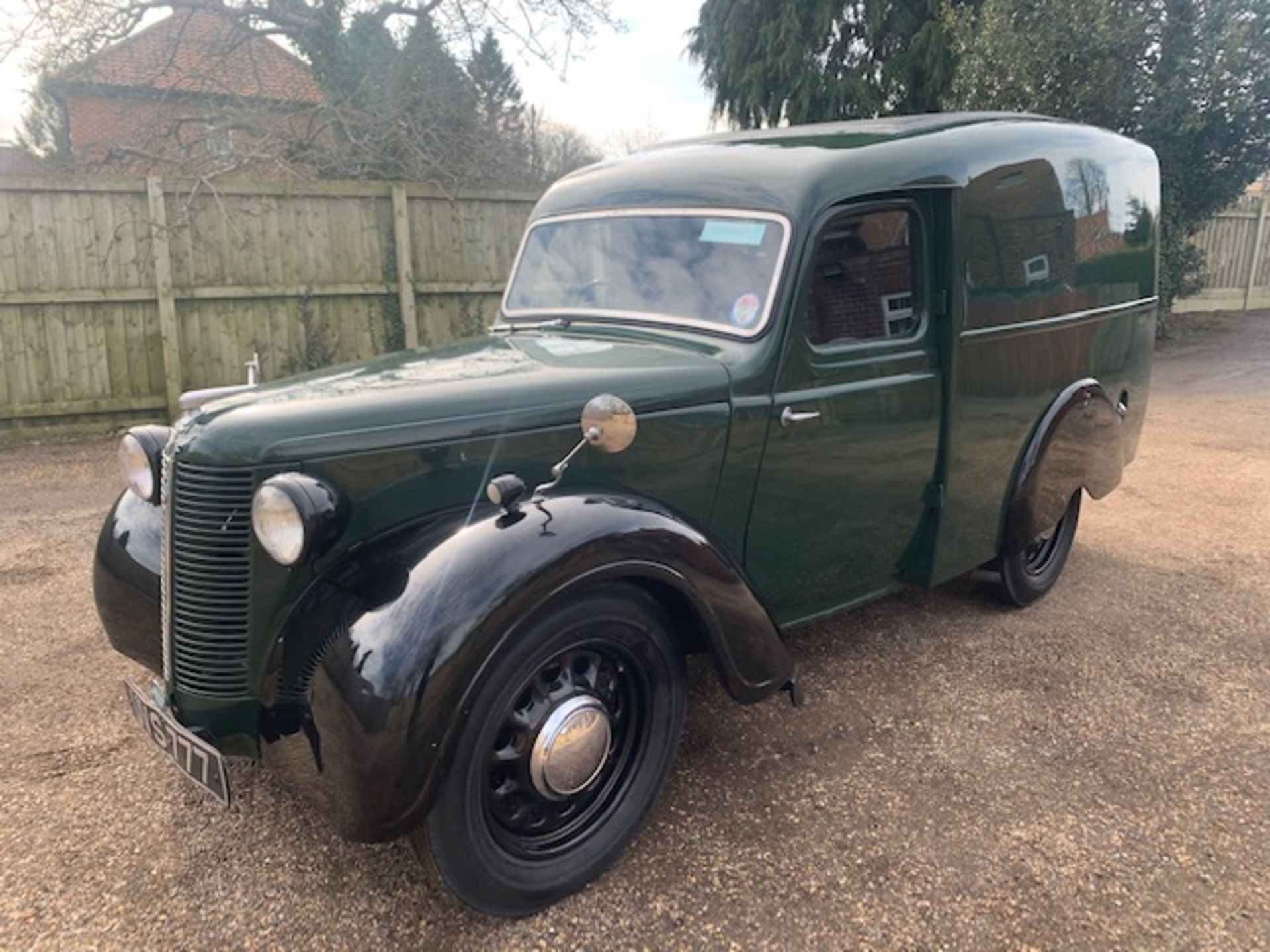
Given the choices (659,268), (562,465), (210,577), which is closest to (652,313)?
(659,268)

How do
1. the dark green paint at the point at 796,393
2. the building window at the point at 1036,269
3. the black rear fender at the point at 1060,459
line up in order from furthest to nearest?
1. the black rear fender at the point at 1060,459
2. the building window at the point at 1036,269
3. the dark green paint at the point at 796,393

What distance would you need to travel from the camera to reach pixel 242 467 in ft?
7.48

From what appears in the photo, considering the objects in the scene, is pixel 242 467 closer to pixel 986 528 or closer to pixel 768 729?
pixel 768 729

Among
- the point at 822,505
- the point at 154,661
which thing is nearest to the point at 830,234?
the point at 822,505

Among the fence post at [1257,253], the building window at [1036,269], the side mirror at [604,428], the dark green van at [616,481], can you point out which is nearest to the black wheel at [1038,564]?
the dark green van at [616,481]

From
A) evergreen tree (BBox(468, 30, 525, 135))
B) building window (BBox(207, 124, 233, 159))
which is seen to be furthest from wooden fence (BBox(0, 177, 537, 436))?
evergreen tree (BBox(468, 30, 525, 135))

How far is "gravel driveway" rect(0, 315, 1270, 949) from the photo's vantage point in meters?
2.30

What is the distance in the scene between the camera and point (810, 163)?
123 inches

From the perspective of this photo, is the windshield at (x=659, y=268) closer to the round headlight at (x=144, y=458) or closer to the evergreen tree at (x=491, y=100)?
the round headlight at (x=144, y=458)

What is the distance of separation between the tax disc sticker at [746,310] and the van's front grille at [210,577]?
5.21 feet

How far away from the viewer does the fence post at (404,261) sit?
28.9ft

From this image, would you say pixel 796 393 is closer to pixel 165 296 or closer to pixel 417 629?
pixel 417 629

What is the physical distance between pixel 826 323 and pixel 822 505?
25.0 inches

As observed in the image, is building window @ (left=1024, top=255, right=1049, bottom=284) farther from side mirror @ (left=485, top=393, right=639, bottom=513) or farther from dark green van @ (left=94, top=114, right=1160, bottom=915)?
side mirror @ (left=485, top=393, right=639, bottom=513)
